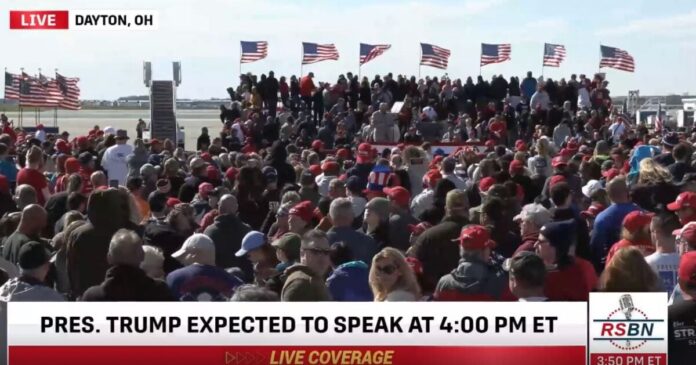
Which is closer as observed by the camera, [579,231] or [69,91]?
[579,231]

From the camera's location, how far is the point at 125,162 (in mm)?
16750

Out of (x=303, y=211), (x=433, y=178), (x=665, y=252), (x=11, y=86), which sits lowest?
(x=665, y=252)

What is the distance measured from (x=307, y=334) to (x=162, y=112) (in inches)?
1123

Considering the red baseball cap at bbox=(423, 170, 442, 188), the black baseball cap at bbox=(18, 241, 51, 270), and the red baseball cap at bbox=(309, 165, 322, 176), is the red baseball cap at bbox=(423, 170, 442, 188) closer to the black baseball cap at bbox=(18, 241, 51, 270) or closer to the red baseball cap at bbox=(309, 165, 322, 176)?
the red baseball cap at bbox=(309, 165, 322, 176)

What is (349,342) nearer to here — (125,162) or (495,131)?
(125,162)

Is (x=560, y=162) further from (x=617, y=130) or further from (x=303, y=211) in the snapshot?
(x=617, y=130)

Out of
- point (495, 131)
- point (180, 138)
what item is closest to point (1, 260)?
point (495, 131)

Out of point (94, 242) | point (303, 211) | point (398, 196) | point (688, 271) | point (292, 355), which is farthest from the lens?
point (398, 196)

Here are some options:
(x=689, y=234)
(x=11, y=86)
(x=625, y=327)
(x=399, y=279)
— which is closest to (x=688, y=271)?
(x=625, y=327)

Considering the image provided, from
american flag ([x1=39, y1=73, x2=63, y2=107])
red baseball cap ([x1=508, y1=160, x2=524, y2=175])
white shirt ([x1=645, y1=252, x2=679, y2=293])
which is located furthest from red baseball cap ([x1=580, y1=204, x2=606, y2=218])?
american flag ([x1=39, y1=73, x2=63, y2=107])

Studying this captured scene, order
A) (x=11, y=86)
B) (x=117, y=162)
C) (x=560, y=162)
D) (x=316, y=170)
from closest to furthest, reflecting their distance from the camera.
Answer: (x=560, y=162)
(x=316, y=170)
(x=117, y=162)
(x=11, y=86)

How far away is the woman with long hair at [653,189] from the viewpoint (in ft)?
34.4

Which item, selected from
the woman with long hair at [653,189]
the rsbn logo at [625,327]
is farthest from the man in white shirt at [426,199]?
the rsbn logo at [625,327]

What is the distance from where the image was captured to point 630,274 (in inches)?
258
